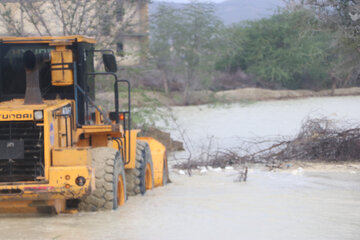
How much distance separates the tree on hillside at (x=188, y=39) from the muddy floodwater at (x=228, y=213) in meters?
32.1

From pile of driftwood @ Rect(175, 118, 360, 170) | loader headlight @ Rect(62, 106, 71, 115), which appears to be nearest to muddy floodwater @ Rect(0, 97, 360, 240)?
pile of driftwood @ Rect(175, 118, 360, 170)

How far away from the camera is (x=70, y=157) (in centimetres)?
823

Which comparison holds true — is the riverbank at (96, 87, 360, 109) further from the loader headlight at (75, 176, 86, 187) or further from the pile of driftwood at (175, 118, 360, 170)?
the loader headlight at (75, 176, 86, 187)

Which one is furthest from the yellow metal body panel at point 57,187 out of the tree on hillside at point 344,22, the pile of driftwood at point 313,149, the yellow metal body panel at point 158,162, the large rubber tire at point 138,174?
the tree on hillside at point 344,22

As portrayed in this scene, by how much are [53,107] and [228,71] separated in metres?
48.3

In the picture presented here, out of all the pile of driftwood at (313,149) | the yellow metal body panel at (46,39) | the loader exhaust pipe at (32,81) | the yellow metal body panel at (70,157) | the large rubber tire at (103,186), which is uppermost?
the yellow metal body panel at (46,39)

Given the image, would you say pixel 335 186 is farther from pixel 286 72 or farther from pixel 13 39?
pixel 286 72

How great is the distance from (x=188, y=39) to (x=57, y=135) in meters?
41.5

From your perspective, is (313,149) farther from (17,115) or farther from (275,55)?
(275,55)

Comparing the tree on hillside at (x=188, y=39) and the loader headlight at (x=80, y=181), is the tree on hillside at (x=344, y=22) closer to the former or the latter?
the loader headlight at (x=80, y=181)

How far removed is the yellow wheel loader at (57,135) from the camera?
7.99m

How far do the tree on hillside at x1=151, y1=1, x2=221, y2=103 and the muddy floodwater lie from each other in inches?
1264

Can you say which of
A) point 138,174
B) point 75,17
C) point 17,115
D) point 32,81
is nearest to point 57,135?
point 17,115

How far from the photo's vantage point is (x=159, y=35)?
4819cm
